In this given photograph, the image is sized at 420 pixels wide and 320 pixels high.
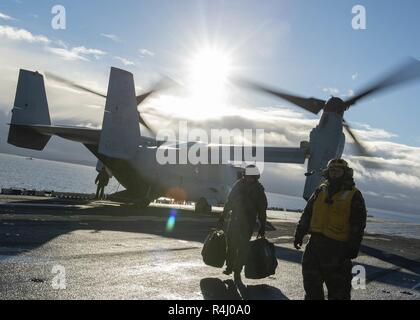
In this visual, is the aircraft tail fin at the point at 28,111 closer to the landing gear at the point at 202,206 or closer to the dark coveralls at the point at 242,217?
the landing gear at the point at 202,206

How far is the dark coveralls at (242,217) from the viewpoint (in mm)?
9128

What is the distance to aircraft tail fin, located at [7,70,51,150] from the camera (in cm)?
2602

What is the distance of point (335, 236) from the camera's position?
21.0 ft

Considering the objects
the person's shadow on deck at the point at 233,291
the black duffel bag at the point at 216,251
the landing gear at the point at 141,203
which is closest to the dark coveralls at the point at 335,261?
the person's shadow on deck at the point at 233,291

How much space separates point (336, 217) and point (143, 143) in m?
22.0

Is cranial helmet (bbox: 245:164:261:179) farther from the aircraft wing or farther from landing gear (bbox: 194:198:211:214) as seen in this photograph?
landing gear (bbox: 194:198:211:214)

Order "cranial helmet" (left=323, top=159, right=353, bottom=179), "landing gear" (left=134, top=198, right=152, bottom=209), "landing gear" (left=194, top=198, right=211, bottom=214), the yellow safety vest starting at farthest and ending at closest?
"landing gear" (left=194, top=198, right=211, bottom=214) → "landing gear" (left=134, top=198, right=152, bottom=209) → "cranial helmet" (left=323, top=159, right=353, bottom=179) → the yellow safety vest

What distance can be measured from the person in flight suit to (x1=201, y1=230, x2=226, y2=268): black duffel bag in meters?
0.14

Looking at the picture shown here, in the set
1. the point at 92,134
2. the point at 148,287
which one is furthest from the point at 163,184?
the point at 148,287

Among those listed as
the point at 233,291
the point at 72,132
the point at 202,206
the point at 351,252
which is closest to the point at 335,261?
the point at 351,252

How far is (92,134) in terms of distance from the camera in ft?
80.9

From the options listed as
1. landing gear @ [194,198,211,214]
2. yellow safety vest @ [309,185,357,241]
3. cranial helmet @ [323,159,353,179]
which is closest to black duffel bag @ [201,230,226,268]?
yellow safety vest @ [309,185,357,241]
